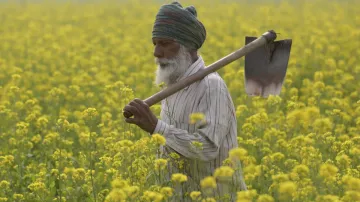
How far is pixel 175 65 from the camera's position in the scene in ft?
13.8

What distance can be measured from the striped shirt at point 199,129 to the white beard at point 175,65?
0.03 m

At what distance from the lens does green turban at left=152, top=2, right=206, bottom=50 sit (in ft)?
13.7

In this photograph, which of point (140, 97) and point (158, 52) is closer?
point (158, 52)

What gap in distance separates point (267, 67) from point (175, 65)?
0.48 meters

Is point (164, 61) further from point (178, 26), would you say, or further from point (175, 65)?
point (178, 26)

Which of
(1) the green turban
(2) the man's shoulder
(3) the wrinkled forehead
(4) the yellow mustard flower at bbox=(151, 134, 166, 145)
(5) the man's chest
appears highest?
(1) the green turban

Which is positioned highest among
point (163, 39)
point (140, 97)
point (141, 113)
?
point (140, 97)

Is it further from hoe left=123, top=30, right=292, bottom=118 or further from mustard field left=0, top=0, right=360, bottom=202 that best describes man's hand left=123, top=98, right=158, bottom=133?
hoe left=123, top=30, right=292, bottom=118

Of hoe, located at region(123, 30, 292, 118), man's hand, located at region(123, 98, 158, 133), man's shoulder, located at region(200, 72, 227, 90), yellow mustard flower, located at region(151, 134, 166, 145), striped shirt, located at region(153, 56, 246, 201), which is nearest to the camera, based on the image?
yellow mustard flower, located at region(151, 134, 166, 145)

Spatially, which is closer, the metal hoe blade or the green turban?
the green turban

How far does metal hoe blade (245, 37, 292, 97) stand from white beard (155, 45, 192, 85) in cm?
32

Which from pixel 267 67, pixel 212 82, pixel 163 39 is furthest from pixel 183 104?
pixel 267 67

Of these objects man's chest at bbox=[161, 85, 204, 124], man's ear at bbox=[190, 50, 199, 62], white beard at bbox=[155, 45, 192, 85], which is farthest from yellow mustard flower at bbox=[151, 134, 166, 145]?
man's ear at bbox=[190, 50, 199, 62]

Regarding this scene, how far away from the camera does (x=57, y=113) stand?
8695 millimetres
